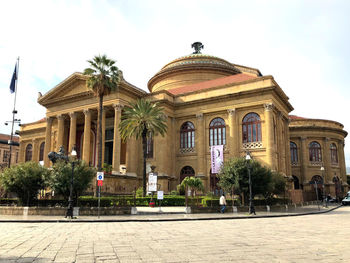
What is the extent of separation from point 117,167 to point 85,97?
10405mm

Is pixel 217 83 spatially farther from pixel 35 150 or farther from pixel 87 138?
pixel 35 150

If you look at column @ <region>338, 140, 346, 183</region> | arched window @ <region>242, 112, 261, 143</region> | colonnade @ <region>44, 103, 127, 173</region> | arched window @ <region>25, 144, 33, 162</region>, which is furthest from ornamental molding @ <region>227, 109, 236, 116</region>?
arched window @ <region>25, 144, 33, 162</region>

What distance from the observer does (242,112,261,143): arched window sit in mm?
36031

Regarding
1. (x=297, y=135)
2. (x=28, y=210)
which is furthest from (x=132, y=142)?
(x=297, y=135)

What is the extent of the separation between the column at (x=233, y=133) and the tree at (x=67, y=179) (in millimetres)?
18527

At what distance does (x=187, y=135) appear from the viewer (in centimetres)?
4075

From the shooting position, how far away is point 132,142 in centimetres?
3869

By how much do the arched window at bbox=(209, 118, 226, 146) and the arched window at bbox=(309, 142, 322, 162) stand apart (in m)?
19.9

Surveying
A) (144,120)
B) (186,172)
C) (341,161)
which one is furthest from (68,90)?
(341,161)

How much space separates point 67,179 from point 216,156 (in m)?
18.7

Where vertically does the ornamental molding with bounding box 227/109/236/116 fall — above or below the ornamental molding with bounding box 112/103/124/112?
below

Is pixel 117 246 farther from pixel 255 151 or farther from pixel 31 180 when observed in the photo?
pixel 255 151

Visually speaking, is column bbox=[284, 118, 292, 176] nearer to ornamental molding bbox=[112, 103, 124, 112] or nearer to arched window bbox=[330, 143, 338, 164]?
arched window bbox=[330, 143, 338, 164]

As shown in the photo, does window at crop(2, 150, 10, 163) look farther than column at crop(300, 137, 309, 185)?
Yes
